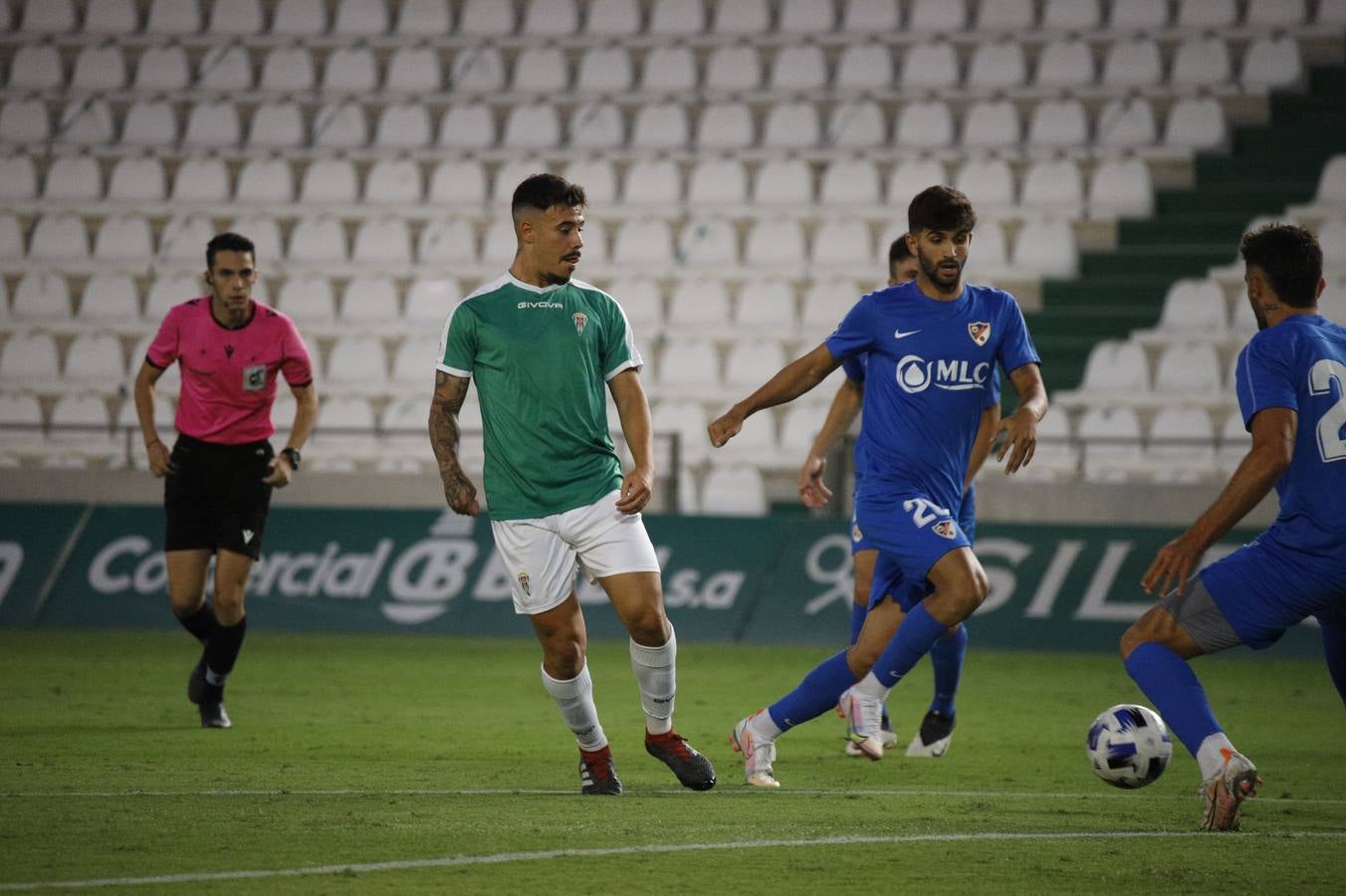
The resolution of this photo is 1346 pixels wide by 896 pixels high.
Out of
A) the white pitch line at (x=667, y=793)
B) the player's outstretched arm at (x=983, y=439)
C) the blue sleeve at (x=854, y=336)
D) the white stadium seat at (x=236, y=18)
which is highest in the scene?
the white stadium seat at (x=236, y=18)

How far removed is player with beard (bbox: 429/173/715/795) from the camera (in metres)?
6.64

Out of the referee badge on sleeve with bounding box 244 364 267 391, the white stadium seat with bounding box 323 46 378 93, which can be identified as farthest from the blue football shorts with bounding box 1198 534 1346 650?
the white stadium seat with bounding box 323 46 378 93

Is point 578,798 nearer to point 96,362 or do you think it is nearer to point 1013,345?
point 1013,345

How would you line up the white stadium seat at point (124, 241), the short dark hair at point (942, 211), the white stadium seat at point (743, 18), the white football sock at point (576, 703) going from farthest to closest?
the white stadium seat at point (743, 18), the white stadium seat at point (124, 241), the short dark hair at point (942, 211), the white football sock at point (576, 703)

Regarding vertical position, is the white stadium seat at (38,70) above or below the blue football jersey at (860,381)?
above

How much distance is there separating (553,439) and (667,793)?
4.71 feet

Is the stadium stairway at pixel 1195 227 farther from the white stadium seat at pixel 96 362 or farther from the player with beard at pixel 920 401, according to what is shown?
the player with beard at pixel 920 401

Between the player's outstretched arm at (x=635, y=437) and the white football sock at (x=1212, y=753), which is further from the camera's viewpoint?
the player's outstretched arm at (x=635, y=437)

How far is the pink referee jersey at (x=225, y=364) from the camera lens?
31.1ft

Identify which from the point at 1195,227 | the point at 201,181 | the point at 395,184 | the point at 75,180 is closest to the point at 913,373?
the point at 1195,227

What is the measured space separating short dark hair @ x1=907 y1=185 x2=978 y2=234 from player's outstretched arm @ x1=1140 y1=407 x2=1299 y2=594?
5.47ft

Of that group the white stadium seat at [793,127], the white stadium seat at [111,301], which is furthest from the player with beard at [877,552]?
the white stadium seat at [111,301]

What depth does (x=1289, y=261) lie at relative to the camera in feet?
19.4

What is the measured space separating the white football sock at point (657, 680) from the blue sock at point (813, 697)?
1.74 feet
